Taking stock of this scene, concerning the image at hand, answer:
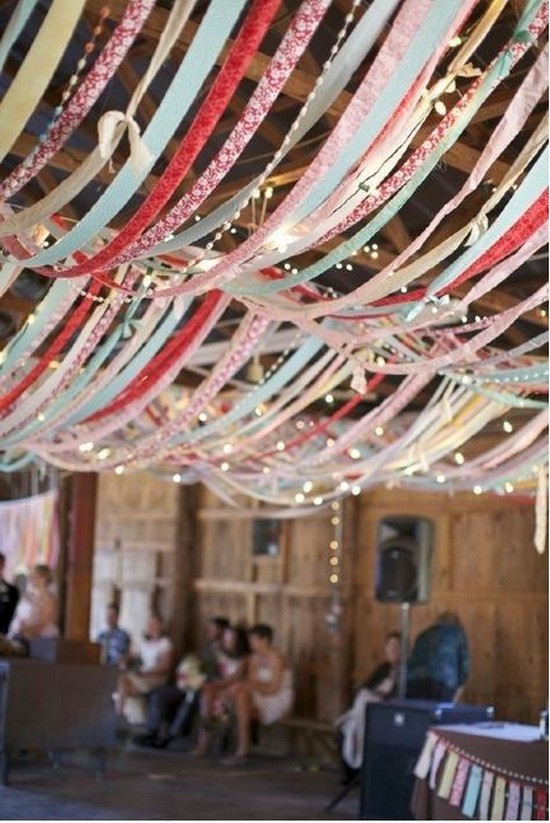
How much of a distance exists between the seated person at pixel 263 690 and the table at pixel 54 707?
1545 mm

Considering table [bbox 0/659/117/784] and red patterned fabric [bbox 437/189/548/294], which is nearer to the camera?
red patterned fabric [bbox 437/189/548/294]

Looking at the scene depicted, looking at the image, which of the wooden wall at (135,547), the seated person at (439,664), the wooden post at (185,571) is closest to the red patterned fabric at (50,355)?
the seated person at (439,664)

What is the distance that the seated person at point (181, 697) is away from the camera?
31.8 ft

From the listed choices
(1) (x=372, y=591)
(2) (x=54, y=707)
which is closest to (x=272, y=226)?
(2) (x=54, y=707)

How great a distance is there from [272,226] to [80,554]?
646 cm

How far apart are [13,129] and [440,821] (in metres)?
4.09

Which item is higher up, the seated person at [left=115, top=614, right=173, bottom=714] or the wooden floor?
the seated person at [left=115, top=614, right=173, bottom=714]

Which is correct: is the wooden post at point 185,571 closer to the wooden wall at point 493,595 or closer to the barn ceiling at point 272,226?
the wooden wall at point 493,595

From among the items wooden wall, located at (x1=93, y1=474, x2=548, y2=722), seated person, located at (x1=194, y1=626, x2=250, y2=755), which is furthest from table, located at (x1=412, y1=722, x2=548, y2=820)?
seated person, located at (x1=194, y1=626, x2=250, y2=755)

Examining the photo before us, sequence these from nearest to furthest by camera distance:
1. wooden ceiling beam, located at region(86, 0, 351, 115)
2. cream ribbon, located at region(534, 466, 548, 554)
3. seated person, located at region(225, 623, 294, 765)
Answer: wooden ceiling beam, located at region(86, 0, 351, 115) → cream ribbon, located at region(534, 466, 548, 554) → seated person, located at region(225, 623, 294, 765)

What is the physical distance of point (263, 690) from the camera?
363 inches

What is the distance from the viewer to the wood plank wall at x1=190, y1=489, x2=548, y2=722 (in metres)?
8.42

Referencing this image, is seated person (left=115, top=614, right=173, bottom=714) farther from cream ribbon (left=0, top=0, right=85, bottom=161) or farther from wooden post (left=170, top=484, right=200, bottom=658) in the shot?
cream ribbon (left=0, top=0, right=85, bottom=161)

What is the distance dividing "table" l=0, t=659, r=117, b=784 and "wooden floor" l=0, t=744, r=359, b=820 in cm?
25
